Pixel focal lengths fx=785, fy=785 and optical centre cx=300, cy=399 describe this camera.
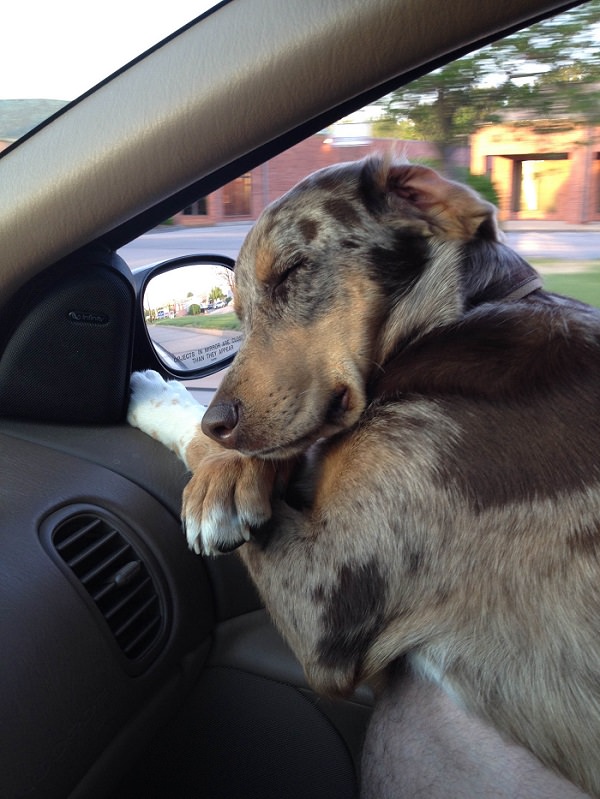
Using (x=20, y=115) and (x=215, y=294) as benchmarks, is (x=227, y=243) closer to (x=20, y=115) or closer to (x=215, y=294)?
(x=215, y=294)

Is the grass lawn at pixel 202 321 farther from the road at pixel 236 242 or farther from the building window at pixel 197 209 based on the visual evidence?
the building window at pixel 197 209

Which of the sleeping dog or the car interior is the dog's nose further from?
the car interior

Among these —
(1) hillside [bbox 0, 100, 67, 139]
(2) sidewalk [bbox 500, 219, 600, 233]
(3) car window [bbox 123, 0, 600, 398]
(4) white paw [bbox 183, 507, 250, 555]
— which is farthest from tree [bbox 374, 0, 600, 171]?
(4) white paw [bbox 183, 507, 250, 555]

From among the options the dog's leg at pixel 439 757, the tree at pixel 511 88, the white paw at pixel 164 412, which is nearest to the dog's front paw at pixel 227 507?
the white paw at pixel 164 412

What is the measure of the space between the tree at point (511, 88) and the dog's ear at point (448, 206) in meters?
0.21

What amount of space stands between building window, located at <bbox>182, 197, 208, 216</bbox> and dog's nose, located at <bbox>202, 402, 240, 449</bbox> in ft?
2.33

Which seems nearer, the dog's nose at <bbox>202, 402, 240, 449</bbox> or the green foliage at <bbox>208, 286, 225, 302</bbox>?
the dog's nose at <bbox>202, 402, 240, 449</bbox>

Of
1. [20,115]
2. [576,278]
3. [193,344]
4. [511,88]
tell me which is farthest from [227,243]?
[576,278]

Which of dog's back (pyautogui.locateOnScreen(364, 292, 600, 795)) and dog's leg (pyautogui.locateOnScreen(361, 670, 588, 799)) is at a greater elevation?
dog's back (pyautogui.locateOnScreen(364, 292, 600, 795))

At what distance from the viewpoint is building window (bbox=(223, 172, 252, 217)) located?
2191mm

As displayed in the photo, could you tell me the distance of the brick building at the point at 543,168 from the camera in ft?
7.41

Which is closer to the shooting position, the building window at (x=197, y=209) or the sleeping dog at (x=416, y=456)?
the sleeping dog at (x=416, y=456)

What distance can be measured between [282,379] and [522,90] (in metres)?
1.07

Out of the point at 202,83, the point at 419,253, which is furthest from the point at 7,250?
the point at 419,253
